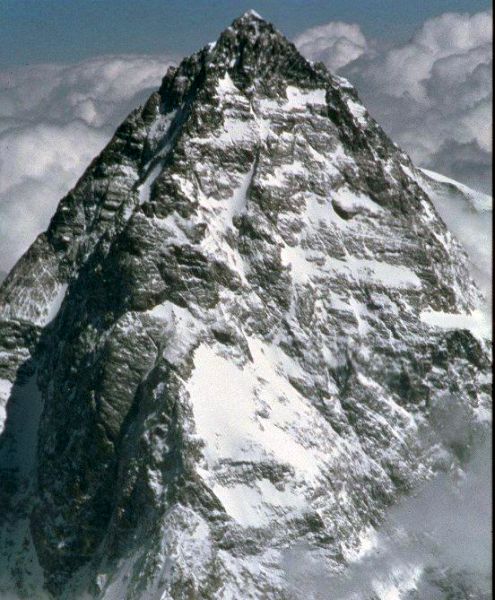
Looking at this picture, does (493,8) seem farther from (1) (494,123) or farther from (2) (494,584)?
(2) (494,584)

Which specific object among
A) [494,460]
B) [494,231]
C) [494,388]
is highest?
[494,231]

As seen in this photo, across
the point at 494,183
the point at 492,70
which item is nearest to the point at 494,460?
the point at 494,183

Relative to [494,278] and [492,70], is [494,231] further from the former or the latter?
[492,70]

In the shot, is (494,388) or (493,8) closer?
(493,8)

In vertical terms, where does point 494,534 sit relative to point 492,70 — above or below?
below

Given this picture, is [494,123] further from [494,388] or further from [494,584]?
[494,584]

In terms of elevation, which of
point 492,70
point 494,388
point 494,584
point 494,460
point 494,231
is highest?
point 492,70

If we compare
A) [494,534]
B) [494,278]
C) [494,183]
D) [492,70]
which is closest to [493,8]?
[492,70]

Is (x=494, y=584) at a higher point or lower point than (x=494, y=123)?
lower
